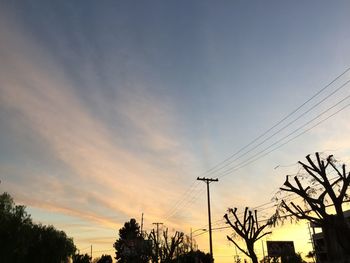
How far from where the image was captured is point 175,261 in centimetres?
7600

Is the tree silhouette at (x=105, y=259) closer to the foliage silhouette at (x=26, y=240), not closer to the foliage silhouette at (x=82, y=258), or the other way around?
the foliage silhouette at (x=82, y=258)

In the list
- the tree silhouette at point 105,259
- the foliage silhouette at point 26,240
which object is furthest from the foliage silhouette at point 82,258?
the foliage silhouette at point 26,240

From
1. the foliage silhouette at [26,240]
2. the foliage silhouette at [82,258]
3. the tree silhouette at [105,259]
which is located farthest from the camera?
the tree silhouette at [105,259]

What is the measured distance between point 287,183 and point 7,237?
49.3 metres

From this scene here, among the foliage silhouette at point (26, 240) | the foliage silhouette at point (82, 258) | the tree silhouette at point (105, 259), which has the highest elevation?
the tree silhouette at point (105, 259)

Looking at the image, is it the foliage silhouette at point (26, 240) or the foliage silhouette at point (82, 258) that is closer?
the foliage silhouette at point (26, 240)

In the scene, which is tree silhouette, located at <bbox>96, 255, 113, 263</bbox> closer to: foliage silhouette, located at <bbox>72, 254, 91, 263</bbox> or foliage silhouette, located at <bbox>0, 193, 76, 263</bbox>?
foliage silhouette, located at <bbox>72, 254, 91, 263</bbox>

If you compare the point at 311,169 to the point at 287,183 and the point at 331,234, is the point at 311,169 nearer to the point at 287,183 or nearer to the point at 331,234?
the point at 287,183

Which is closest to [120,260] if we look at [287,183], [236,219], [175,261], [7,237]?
[175,261]

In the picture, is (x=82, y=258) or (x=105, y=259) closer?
(x=82, y=258)

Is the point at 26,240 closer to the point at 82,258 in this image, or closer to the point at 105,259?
the point at 82,258

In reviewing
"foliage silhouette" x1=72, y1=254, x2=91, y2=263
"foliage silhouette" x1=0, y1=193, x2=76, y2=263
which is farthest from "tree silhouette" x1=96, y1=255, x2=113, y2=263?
"foliage silhouette" x1=0, y1=193, x2=76, y2=263

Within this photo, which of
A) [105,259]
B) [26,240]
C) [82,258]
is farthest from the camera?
[105,259]

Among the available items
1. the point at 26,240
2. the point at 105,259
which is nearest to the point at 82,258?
the point at 105,259
